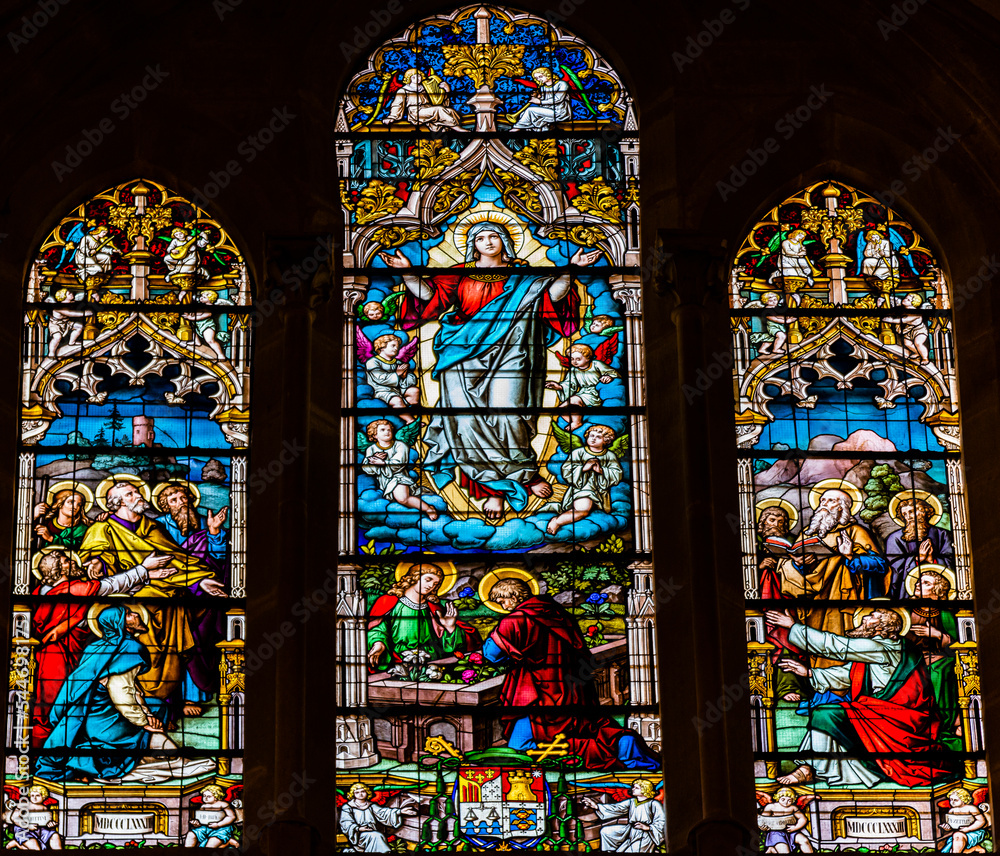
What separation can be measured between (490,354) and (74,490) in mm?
2367

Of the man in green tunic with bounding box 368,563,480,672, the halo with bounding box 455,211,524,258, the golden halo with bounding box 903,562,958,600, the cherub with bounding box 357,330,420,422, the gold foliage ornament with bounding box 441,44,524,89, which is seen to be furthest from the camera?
the gold foliage ornament with bounding box 441,44,524,89

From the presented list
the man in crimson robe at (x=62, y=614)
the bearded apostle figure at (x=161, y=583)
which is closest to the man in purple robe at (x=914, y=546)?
the bearded apostle figure at (x=161, y=583)

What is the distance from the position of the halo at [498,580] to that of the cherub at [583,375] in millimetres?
903

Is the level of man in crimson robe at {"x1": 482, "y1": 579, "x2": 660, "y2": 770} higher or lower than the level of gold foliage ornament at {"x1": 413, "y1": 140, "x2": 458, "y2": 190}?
lower

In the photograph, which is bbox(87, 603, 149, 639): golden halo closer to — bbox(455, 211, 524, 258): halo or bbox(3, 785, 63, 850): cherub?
bbox(3, 785, 63, 850): cherub

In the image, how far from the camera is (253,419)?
1487 centimetres

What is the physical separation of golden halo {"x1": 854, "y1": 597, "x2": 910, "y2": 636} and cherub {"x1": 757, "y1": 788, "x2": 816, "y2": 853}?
103cm

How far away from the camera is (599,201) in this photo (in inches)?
620

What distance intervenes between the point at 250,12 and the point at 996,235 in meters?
4.36

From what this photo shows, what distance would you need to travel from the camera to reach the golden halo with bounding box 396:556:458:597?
575 inches

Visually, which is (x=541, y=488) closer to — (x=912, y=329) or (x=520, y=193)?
(x=520, y=193)

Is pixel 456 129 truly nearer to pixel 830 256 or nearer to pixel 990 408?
pixel 830 256

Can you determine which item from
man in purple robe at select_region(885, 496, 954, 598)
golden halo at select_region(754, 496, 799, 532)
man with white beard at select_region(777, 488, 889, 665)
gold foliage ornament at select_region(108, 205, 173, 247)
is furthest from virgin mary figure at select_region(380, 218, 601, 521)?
man in purple robe at select_region(885, 496, 954, 598)

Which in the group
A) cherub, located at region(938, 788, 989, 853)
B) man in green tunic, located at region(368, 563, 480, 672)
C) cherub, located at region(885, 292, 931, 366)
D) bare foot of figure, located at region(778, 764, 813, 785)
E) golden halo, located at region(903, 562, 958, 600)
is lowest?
cherub, located at region(938, 788, 989, 853)
